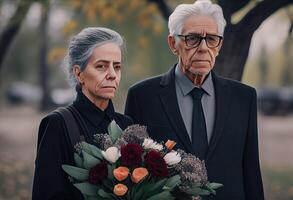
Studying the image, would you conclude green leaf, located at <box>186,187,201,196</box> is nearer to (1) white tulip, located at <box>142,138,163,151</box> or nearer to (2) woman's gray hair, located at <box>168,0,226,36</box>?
(1) white tulip, located at <box>142,138,163,151</box>

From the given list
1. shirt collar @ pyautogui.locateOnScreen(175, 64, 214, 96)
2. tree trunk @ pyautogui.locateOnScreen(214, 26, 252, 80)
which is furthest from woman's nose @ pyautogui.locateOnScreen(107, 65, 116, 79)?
tree trunk @ pyautogui.locateOnScreen(214, 26, 252, 80)

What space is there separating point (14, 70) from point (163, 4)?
42124 mm

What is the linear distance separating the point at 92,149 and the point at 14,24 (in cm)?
845

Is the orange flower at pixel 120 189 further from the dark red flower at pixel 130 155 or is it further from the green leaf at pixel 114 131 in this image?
the green leaf at pixel 114 131

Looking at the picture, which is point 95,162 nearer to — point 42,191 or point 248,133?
point 42,191

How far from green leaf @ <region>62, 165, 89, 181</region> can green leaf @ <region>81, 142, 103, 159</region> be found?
0.09 metres

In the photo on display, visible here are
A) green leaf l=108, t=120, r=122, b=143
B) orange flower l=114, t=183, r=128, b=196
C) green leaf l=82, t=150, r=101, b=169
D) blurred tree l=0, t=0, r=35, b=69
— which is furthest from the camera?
blurred tree l=0, t=0, r=35, b=69

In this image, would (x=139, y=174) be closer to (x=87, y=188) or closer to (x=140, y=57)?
(x=87, y=188)

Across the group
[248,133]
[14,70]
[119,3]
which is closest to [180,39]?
[248,133]

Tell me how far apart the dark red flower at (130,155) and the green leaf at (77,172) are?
0.20 meters

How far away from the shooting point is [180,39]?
4301mm

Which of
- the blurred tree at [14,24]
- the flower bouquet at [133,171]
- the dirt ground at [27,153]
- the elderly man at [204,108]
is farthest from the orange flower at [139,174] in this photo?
the dirt ground at [27,153]

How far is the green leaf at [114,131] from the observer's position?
3539 mm

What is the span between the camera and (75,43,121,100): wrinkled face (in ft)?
12.1
